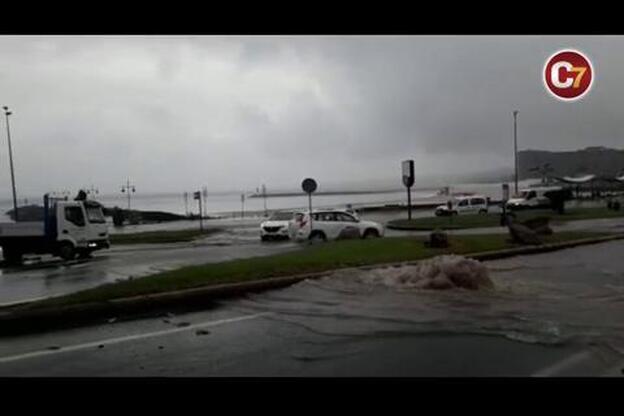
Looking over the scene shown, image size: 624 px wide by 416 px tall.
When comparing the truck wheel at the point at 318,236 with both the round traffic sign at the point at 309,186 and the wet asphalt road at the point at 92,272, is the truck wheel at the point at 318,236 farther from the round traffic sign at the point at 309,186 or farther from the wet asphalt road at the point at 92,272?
the round traffic sign at the point at 309,186

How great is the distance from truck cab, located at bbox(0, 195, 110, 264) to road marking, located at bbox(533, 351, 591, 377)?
57.4 feet

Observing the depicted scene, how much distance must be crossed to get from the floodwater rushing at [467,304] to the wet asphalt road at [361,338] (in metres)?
0.02

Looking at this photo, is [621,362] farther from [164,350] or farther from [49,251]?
[49,251]

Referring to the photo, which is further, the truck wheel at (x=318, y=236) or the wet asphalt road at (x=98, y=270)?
the truck wheel at (x=318, y=236)

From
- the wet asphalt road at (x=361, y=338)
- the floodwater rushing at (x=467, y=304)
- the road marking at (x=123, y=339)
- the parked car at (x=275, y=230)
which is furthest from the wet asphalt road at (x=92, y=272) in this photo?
the parked car at (x=275, y=230)

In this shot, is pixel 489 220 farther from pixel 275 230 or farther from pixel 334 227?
pixel 275 230

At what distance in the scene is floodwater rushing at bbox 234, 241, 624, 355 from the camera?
732 centimetres

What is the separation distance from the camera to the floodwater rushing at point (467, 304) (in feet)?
24.0

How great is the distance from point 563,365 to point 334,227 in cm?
1642

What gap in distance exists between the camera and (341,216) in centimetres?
2228

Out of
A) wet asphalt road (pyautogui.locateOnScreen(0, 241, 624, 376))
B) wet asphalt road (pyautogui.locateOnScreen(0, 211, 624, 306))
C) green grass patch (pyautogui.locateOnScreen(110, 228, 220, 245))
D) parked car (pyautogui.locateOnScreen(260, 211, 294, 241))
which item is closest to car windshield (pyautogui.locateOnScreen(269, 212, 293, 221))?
parked car (pyautogui.locateOnScreen(260, 211, 294, 241))
